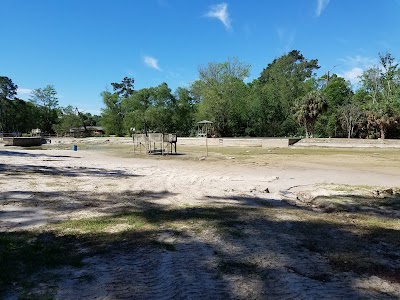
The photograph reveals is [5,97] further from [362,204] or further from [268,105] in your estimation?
[362,204]

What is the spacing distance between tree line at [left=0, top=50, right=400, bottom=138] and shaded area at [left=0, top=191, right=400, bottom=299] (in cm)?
3616

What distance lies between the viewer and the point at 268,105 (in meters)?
51.3

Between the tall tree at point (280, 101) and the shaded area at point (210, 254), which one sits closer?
the shaded area at point (210, 254)

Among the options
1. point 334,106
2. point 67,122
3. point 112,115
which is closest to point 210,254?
point 334,106

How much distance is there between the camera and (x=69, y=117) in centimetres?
7056

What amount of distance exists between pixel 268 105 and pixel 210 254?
4969cm

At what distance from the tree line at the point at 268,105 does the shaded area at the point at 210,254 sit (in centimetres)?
3616

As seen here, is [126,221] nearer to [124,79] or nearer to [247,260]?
[247,260]

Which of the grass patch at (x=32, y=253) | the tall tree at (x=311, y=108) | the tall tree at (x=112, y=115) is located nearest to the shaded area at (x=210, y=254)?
the grass patch at (x=32, y=253)

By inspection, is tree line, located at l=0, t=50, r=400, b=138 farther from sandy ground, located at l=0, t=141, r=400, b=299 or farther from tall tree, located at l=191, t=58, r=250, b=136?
sandy ground, located at l=0, t=141, r=400, b=299

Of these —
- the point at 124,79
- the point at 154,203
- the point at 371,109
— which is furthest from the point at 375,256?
the point at 124,79

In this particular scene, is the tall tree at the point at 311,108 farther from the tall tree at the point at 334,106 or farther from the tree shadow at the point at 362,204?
the tree shadow at the point at 362,204

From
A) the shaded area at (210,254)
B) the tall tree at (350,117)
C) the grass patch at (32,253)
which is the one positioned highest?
the tall tree at (350,117)

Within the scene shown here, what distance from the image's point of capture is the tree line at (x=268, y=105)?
40344 mm
